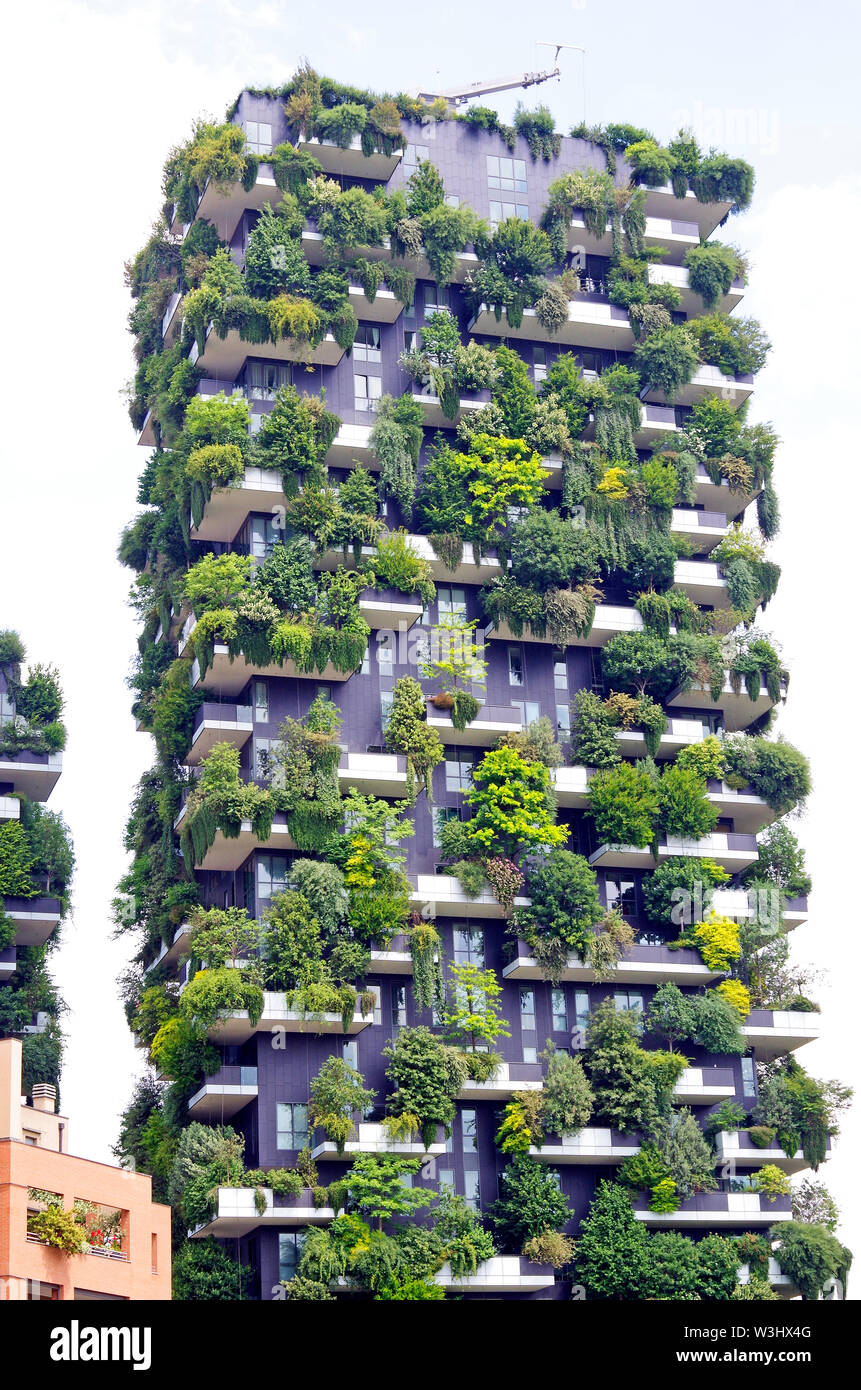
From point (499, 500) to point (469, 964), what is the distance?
58.7 feet

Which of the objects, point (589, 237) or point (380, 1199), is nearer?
point (380, 1199)

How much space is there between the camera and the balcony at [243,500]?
76625 millimetres

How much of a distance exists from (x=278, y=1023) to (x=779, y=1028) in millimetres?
19943

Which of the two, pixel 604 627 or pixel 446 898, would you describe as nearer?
pixel 446 898

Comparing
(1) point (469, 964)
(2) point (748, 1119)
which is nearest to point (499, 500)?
(1) point (469, 964)

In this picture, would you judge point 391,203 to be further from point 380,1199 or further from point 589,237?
point 380,1199

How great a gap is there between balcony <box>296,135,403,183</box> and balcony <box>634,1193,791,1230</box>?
4147 cm

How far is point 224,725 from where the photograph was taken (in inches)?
2933

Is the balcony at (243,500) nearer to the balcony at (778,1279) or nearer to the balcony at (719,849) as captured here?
the balcony at (719,849)

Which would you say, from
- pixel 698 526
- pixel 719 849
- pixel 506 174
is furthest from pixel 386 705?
pixel 506 174

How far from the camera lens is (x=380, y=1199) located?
219 feet

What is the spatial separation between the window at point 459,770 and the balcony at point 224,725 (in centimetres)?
779

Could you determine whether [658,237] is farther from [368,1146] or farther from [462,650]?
[368,1146]

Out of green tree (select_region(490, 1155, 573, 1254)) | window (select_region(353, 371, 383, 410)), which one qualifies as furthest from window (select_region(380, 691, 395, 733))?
green tree (select_region(490, 1155, 573, 1254))
